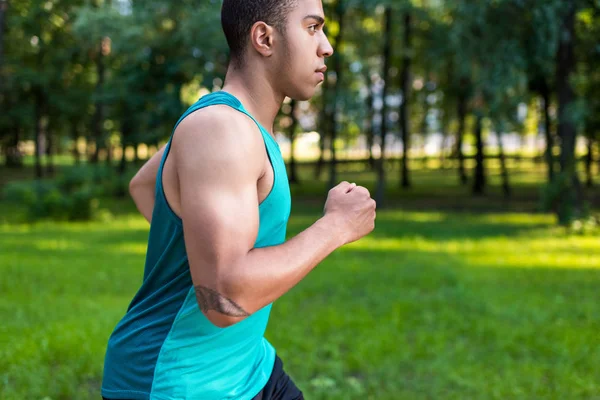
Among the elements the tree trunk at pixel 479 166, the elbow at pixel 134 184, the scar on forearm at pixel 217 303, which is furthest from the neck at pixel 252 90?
the tree trunk at pixel 479 166

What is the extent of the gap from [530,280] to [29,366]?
22.8 feet

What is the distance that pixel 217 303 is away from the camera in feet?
5.54

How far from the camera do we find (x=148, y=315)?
195 cm

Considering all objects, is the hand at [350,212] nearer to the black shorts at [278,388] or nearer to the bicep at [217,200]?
the bicep at [217,200]

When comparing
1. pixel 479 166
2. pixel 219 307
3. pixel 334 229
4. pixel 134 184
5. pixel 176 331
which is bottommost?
pixel 479 166

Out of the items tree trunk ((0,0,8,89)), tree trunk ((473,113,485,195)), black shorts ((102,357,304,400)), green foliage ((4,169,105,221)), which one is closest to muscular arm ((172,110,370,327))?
black shorts ((102,357,304,400))

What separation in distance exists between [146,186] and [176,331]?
66 cm

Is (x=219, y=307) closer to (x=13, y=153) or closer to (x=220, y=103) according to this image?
(x=220, y=103)

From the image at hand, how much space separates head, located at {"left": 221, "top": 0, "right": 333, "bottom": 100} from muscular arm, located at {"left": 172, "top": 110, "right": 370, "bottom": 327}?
25cm

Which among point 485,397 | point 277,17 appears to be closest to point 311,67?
point 277,17

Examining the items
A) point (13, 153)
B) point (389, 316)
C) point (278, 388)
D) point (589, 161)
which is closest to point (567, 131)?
point (389, 316)

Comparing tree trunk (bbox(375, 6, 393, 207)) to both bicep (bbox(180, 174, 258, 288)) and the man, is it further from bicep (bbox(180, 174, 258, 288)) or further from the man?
bicep (bbox(180, 174, 258, 288))

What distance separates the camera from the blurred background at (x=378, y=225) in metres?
6.26

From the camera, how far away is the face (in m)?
1.86
